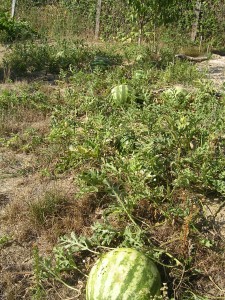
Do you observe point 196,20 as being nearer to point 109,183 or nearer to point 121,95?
point 121,95

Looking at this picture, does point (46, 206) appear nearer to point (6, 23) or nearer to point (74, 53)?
point (74, 53)

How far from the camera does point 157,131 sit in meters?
3.98

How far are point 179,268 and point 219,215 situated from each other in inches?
27.4

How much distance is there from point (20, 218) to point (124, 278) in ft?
4.12

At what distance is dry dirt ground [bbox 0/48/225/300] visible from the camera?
2.69m

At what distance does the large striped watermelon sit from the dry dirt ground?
24 centimetres

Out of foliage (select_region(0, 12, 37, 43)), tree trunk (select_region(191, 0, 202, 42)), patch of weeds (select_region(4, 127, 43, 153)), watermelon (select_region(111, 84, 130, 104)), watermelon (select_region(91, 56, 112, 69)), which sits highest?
tree trunk (select_region(191, 0, 202, 42))

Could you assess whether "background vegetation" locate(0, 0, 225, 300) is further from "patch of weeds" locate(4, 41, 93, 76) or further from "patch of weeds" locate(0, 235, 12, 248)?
"patch of weeds" locate(4, 41, 93, 76)

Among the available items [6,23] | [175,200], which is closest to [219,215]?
[175,200]

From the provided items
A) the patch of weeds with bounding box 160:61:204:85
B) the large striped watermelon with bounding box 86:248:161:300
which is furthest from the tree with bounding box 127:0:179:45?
the large striped watermelon with bounding box 86:248:161:300

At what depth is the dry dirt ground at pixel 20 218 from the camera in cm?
269

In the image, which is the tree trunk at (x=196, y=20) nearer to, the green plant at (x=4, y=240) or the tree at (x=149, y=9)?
the tree at (x=149, y=9)

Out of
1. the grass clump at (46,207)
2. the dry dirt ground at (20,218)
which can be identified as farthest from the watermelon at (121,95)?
the grass clump at (46,207)

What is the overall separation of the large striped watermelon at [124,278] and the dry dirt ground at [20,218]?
0.24m
